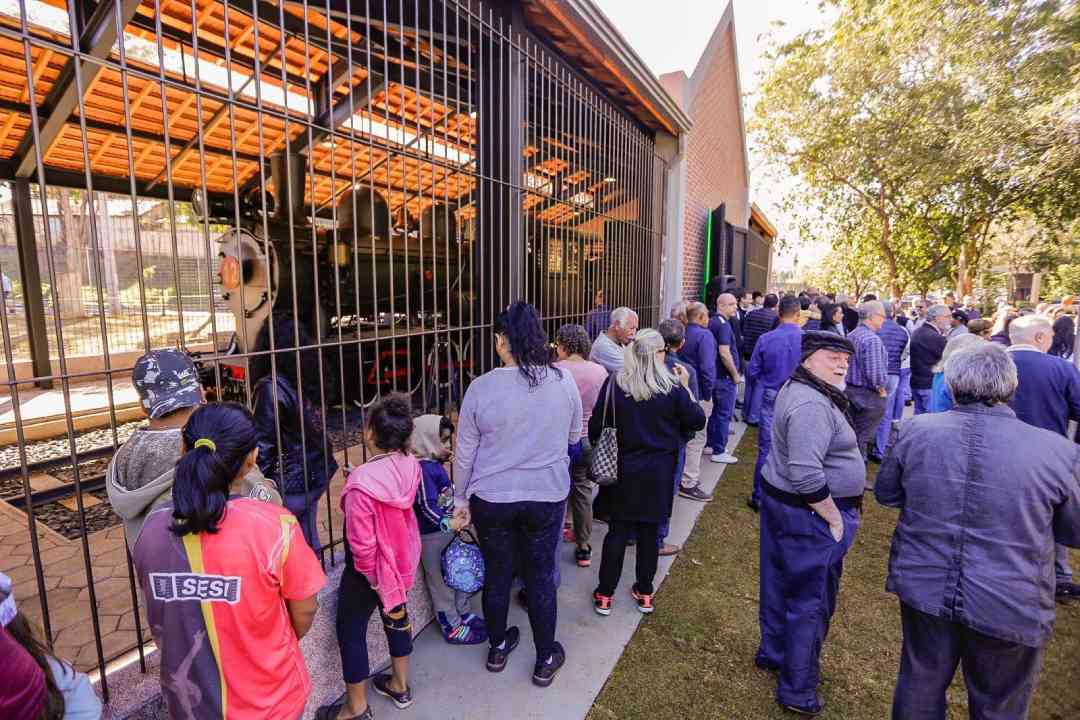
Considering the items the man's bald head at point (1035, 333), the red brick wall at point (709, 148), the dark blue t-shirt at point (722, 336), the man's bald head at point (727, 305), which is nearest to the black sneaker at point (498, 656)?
the man's bald head at point (1035, 333)

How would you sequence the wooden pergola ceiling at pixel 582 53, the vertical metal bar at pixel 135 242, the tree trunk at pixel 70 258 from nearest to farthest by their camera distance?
the vertical metal bar at pixel 135 242
the wooden pergola ceiling at pixel 582 53
the tree trunk at pixel 70 258

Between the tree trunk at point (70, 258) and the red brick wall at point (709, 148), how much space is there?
411 inches

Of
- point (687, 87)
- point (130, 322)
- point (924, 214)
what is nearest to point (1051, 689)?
point (687, 87)

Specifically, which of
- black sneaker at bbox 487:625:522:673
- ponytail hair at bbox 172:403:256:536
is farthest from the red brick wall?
ponytail hair at bbox 172:403:256:536

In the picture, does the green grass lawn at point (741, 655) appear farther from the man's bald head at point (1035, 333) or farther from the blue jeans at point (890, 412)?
the blue jeans at point (890, 412)

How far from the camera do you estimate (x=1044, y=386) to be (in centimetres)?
339

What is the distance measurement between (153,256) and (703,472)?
11244 mm

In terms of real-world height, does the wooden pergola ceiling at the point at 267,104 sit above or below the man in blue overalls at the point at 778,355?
above

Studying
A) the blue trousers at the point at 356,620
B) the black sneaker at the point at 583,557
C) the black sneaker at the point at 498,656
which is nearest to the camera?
the blue trousers at the point at 356,620

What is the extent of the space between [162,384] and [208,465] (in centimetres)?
52

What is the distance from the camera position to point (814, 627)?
2.46 metres

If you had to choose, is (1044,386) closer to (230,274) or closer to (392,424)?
(392,424)

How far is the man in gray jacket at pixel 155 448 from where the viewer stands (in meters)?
1.57

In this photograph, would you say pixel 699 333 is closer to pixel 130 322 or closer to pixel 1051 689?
pixel 1051 689
